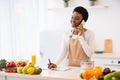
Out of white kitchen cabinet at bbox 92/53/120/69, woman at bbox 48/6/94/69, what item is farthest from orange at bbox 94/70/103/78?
white kitchen cabinet at bbox 92/53/120/69

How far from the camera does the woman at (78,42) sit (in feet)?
8.91

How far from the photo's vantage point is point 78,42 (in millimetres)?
2814

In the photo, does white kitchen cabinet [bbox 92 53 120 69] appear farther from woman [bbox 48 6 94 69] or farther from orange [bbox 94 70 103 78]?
orange [bbox 94 70 103 78]

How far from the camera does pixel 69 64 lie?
9.37 feet

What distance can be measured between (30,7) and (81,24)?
2082mm

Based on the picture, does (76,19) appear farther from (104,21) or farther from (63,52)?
(104,21)

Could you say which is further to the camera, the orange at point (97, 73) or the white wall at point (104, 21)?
the white wall at point (104, 21)

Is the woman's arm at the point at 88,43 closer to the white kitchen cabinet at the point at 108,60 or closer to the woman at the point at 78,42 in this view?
the woman at the point at 78,42

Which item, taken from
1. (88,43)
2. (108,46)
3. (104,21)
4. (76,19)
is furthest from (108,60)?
(76,19)

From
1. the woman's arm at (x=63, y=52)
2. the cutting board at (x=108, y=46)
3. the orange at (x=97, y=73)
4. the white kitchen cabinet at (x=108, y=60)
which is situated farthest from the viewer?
the cutting board at (x=108, y=46)

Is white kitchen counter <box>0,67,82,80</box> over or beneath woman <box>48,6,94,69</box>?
beneath

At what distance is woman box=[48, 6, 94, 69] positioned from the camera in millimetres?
2715

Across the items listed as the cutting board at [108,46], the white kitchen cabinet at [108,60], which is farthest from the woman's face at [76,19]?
the cutting board at [108,46]

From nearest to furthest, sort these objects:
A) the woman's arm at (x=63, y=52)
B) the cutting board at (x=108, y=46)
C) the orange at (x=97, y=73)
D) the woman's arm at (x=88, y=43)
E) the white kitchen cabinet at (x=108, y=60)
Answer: the orange at (x=97, y=73)
the woman's arm at (x=88, y=43)
the woman's arm at (x=63, y=52)
the white kitchen cabinet at (x=108, y=60)
the cutting board at (x=108, y=46)
